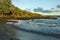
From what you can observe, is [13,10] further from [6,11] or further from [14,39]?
[14,39]

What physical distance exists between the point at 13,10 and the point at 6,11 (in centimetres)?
278

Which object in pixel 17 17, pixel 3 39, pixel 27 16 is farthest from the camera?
pixel 27 16

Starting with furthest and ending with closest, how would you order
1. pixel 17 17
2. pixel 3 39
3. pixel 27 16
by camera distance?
pixel 27 16 < pixel 17 17 < pixel 3 39

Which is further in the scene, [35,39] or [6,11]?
[6,11]

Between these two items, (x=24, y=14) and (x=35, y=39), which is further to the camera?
(x=24, y=14)

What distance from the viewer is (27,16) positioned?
7881 cm

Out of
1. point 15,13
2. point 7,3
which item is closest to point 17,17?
point 15,13

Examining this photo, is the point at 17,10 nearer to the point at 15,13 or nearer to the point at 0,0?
the point at 15,13

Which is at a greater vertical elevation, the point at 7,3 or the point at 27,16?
the point at 7,3

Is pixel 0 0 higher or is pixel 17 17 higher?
pixel 0 0

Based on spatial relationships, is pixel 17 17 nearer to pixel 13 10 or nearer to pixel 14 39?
pixel 13 10

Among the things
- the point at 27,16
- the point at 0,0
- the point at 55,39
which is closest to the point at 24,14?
the point at 27,16

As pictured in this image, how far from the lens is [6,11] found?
251 ft

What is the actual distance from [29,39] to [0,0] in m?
62.8
